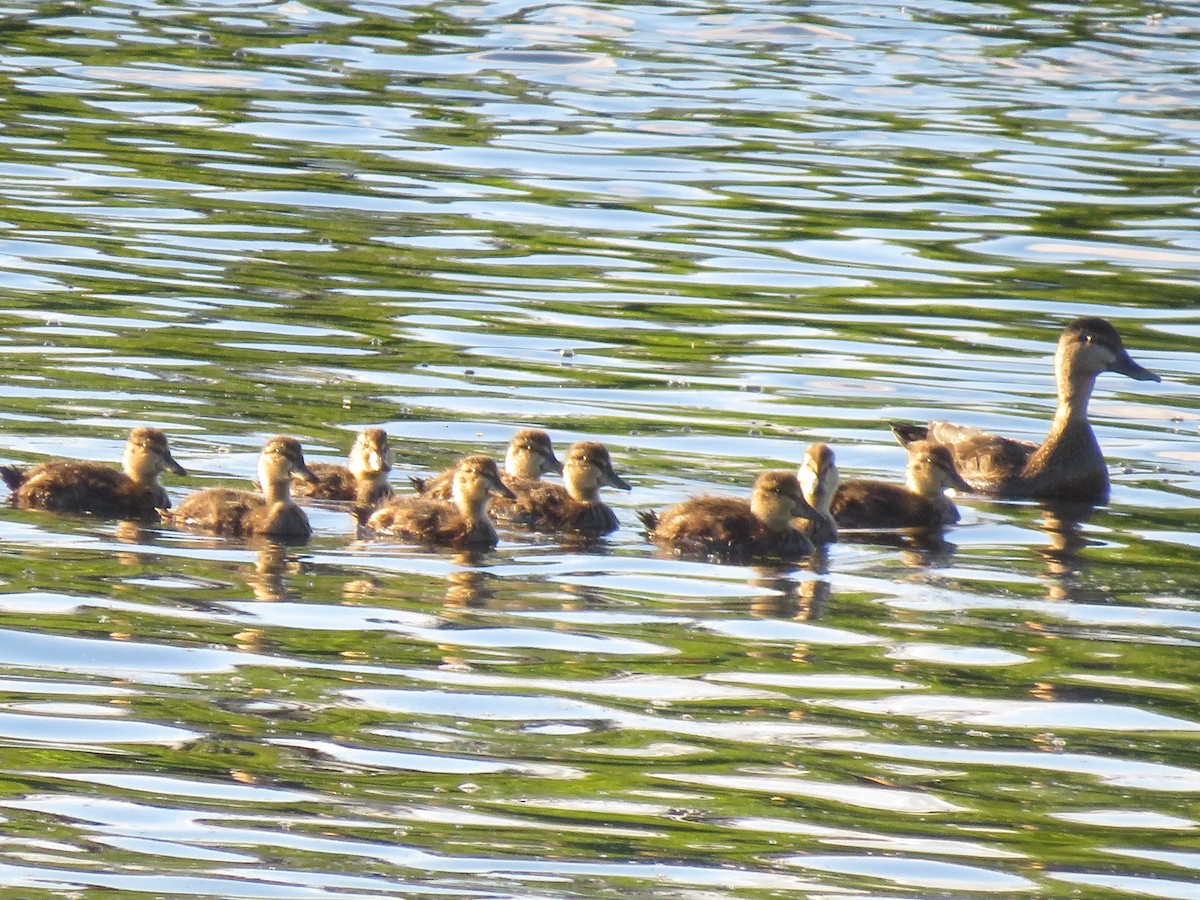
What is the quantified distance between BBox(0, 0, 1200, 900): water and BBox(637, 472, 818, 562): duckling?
0.15 metres

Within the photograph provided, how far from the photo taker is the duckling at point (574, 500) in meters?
10.3

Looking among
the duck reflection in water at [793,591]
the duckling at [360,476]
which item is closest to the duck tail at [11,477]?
the duckling at [360,476]

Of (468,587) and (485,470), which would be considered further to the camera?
(485,470)

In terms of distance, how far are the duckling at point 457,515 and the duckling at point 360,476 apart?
1.17 ft

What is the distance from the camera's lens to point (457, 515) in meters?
9.84

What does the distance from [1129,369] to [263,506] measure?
532 centimetres

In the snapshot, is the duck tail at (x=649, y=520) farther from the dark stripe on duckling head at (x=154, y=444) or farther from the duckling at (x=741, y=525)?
the dark stripe on duckling head at (x=154, y=444)

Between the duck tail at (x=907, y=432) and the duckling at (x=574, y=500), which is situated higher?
the duck tail at (x=907, y=432)

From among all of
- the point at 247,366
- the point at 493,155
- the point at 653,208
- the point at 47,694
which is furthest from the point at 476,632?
the point at 493,155

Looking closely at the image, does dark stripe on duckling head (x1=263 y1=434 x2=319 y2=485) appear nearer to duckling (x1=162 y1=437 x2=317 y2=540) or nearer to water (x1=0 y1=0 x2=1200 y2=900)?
duckling (x1=162 y1=437 x2=317 y2=540)

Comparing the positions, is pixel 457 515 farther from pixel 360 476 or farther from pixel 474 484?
pixel 360 476

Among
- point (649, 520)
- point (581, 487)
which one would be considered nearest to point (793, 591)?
point (649, 520)

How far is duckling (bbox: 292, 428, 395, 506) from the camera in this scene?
10.3 meters

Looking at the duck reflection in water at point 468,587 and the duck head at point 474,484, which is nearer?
the duck reflection in water at point 468,587
